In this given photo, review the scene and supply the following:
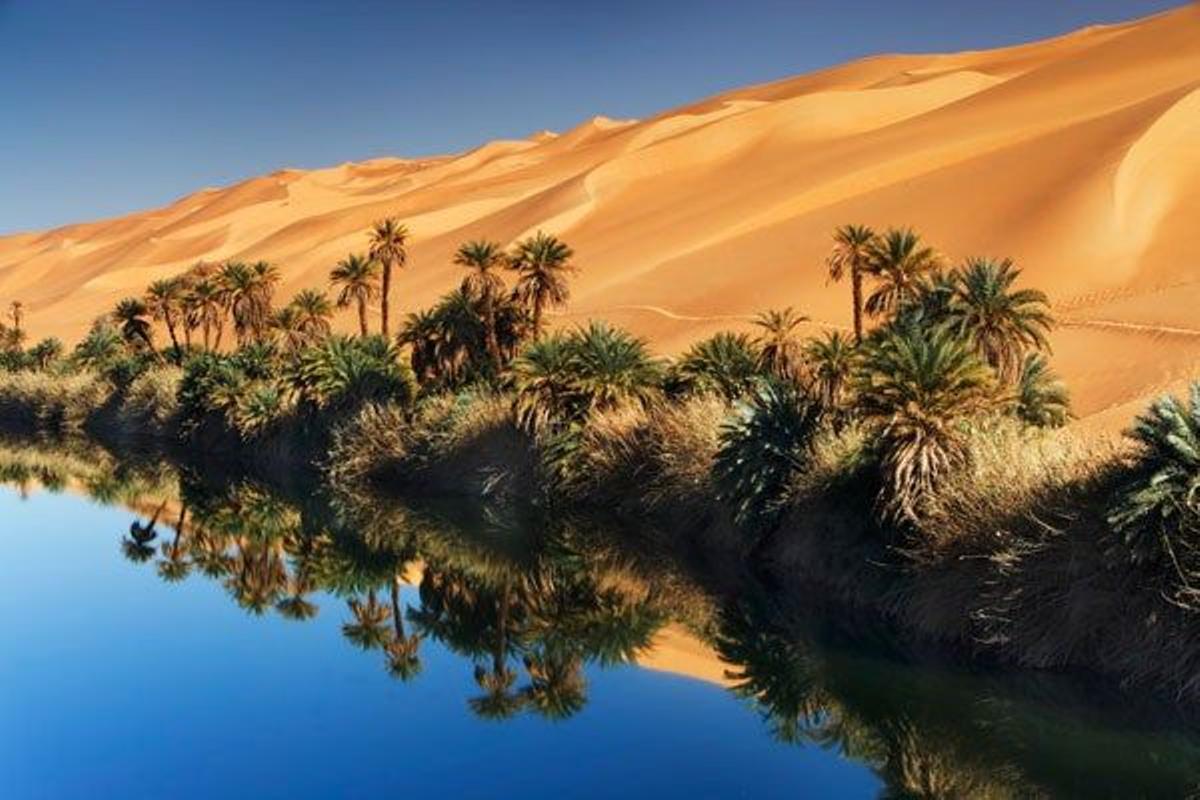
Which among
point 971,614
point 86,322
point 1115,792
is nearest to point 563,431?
point 971,614

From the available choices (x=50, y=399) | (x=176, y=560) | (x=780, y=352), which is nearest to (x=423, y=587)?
(x=176, y=560)

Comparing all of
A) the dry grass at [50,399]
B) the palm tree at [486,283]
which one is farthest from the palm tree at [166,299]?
the palm tree at [486,283]

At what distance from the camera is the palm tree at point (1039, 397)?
1995cm

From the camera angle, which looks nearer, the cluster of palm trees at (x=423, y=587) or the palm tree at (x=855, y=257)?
the cluster of palm trees at (x=423, y=587)

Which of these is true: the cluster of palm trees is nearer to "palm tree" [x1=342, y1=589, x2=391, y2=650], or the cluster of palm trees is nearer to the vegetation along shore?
"palm tree" [x1=342, y1=589, x2=391, y2=650]

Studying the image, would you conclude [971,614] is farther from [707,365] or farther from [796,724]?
[707,365]

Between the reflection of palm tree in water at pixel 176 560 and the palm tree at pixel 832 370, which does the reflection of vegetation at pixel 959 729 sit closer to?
the palm tree at pixel 832 370

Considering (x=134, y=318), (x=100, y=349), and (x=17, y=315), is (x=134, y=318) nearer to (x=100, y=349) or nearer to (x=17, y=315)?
(x=100, y=349)

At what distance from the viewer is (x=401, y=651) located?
59.9ft

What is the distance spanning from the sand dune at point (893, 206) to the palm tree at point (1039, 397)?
223 inches

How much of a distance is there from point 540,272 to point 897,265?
8.81 metres

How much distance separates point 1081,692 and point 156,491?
90.8 ft

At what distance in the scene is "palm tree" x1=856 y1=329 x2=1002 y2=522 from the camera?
1655 centimetres

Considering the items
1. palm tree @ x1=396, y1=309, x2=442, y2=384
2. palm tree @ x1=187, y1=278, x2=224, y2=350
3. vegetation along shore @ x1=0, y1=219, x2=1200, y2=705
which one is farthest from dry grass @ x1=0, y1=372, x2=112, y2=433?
palm tree @ x1=396, y1=309, x2=442, y2=384
